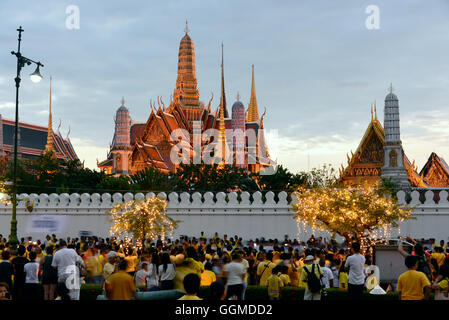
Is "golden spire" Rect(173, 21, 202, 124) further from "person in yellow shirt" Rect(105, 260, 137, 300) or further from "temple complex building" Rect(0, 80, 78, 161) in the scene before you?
"person in yellow shirt" Rect(105, 260, 137, 300)

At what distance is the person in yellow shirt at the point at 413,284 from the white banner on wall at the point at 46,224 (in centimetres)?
2486

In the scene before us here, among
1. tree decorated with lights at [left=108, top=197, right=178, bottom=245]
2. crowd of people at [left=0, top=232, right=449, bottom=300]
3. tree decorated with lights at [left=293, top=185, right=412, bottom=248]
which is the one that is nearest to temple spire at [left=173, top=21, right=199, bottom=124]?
tree decorated with lights at [left=108, top=197, right=178, bottom=245]

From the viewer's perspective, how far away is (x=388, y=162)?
128 ft

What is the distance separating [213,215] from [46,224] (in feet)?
27.4

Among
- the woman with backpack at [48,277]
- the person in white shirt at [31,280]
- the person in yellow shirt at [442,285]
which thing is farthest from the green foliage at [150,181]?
the person in yellow shirt at [442,285]

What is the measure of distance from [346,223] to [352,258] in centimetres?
Result: 891

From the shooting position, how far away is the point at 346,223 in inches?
788

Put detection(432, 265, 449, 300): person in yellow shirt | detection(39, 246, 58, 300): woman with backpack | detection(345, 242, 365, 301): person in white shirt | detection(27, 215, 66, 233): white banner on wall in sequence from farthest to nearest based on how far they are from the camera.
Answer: detection(27, 215, 66, 233): white banner on wall → detection(39, 246, 58, 300): woman with backpack → detection(345, 242, 365, 301): person in white shirt → detection(432, 265, 449, 300): person in yellow shirt

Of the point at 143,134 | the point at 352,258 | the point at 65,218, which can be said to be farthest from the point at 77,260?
the point at 143,134

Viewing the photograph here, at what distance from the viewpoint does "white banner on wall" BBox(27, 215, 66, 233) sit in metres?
31.5

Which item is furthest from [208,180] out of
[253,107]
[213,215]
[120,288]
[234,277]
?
[253,107]

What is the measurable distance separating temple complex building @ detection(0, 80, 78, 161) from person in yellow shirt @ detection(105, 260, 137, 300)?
57.7 meters

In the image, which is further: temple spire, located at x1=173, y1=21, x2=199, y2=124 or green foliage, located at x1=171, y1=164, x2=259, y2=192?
temple spire, located at x1=173, y1=21, x2=199, y2=124
